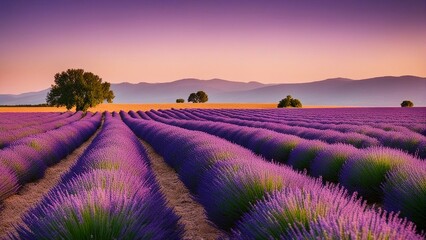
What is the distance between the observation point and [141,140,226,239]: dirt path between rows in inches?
155

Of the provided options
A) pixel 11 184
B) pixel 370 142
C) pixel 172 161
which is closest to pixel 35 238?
pixel 11 184

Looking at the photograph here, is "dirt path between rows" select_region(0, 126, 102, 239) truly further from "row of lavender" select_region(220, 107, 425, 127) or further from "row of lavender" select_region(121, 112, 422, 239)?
"row of lavender" select_region(220, 107, 425, 127)

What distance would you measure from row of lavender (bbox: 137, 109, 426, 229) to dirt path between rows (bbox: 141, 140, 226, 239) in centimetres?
122

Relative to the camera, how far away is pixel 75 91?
4628 centimetres

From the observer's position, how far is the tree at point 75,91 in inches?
1829

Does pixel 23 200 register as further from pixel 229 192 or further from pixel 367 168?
pixel 367 168

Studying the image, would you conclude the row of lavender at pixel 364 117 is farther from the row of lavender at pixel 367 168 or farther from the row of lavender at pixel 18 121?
the row of lavender at pixel 18 121

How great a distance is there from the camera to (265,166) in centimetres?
383

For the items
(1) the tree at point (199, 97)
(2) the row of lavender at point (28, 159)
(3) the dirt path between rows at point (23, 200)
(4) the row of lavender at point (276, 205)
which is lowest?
(1) the tree at point (199, 97)

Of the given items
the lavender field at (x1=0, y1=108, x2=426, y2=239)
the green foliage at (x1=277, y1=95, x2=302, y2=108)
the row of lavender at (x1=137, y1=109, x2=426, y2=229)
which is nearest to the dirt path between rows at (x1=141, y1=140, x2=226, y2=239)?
the lavender field at (x1=0, y1=108, x2=426, y2=239)

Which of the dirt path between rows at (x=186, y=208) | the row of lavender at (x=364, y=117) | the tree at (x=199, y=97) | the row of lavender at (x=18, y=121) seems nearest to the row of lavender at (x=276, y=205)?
the dirt path between rows at (x=186, y=208)

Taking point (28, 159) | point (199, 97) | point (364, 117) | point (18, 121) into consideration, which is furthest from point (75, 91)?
point (199, 97)

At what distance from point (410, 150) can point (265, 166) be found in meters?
5.20

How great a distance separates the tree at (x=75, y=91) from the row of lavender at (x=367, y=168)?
41.1 meters
